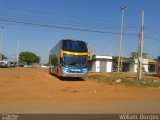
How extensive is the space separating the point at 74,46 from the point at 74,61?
139 cm

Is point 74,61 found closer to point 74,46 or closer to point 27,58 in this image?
point 74,46

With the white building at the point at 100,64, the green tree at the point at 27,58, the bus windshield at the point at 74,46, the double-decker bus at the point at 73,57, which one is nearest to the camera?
the double-decker bus at the point at 73,57

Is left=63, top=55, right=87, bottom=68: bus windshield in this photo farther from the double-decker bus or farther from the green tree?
the green tree

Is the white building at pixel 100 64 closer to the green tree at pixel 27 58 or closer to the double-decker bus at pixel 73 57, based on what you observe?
the double-decker bus at pixel 73 57

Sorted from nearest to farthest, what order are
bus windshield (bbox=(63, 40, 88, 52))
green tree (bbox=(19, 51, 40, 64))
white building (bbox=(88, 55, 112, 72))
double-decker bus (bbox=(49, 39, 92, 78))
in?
double-decker bus (bbox=(49, 39, 92, 78)), bus windshield (bbox=(63, 40, 88, 52)), white building (bbox=(88, 55, 112, 72)), green tree (bbox=(19, 51, 40, 64))

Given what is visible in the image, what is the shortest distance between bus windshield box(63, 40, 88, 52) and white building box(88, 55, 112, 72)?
40666 mm

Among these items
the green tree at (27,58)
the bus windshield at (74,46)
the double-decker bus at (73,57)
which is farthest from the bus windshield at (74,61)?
the green tree at (27,58)

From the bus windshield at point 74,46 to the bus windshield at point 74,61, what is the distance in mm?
651

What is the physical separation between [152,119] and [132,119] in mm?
747

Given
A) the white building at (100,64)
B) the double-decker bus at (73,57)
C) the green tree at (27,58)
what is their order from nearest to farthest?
the double-decker bus at (73,57)
the white building at (100,64)
the green tree at (27,58)

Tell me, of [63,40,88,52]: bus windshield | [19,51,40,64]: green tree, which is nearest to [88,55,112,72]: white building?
[63,40,88,52]: bus windshield

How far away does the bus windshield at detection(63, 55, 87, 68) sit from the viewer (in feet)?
99.0

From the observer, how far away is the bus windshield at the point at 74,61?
30172 mm

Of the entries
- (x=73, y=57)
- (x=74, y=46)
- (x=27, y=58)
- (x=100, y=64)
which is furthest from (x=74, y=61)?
(x=27, y=58)
